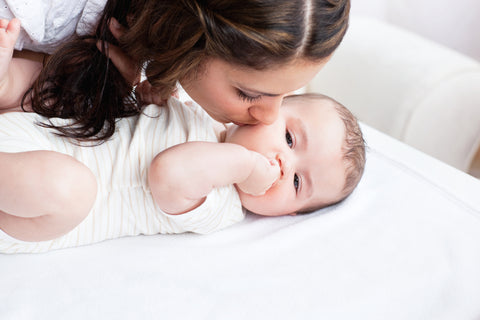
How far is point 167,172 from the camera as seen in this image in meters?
0.86

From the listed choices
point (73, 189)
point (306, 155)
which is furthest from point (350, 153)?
point (73, 189)

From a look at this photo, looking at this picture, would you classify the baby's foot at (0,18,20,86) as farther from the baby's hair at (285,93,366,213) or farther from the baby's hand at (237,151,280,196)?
the baby's hair at (285,93,366,213)

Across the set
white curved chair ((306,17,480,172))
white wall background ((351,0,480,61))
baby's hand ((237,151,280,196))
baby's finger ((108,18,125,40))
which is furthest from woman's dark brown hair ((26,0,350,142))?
white wall background ((351,0,480,61))

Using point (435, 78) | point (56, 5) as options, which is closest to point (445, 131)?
point (435, 78)

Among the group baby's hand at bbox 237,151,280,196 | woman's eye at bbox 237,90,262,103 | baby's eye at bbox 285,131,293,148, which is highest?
woman's eye at bbox 237,90,262,103

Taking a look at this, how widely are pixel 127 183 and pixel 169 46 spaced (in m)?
0.28

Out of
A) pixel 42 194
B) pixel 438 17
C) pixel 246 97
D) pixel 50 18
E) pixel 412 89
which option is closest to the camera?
pixel 42 194

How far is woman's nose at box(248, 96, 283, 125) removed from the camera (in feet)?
2.94

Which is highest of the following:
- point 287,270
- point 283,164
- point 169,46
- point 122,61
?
point 169,46

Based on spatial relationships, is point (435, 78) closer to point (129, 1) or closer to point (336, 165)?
point (336, 165)

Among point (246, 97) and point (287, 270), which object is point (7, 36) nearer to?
point (246, 97)

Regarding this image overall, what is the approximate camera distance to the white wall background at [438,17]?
2.06 meters

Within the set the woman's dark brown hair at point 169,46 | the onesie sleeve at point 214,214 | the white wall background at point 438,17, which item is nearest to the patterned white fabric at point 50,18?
the woman's dark brown hair at point 169,46

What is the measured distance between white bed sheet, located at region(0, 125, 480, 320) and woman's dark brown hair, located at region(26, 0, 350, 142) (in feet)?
0.87
